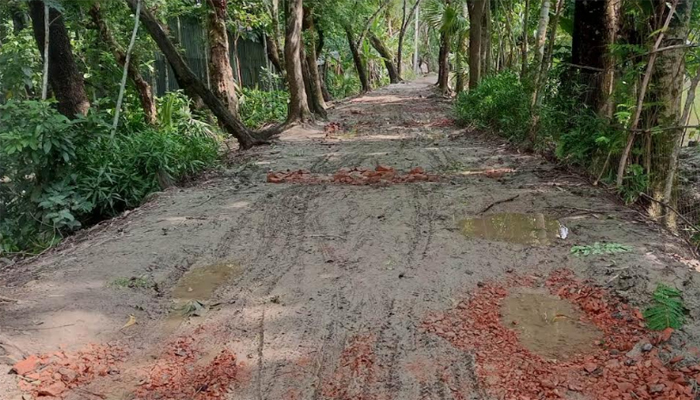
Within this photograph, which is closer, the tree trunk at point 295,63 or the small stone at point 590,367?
the small stone at point 590,367

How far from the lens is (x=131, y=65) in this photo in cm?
966

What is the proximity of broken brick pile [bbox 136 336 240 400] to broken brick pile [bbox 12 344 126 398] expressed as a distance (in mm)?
244

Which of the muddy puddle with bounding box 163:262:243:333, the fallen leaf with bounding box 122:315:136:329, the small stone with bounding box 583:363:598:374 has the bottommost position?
the small stone with bounding box 583:363:598:374

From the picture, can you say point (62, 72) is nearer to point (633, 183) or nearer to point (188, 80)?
point (188, 80)

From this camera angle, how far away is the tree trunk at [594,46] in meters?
6.84

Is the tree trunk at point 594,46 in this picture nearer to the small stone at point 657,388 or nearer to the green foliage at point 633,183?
the green foliage at point 633,183

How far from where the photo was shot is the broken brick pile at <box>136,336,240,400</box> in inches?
116

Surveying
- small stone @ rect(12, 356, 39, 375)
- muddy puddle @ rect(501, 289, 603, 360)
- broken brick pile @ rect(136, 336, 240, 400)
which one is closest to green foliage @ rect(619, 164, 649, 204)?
muddy puddle @ rect(501, 289, 603, 360)

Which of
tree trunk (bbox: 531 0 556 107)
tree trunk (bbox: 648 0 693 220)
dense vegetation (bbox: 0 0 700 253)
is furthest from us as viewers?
tree trunk (bbox: 531 0 556 107)

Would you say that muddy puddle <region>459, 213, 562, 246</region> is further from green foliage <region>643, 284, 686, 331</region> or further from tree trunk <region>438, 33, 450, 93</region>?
tree trunk <region>438, 33, 450, 93</region>

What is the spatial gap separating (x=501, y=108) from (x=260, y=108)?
21.9 ft

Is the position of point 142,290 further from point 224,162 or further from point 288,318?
point 224,162

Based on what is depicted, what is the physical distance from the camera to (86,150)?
6492 millimetres

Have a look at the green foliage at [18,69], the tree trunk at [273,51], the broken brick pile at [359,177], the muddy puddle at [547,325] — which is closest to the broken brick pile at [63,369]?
the muddy puddle at [547,325]
